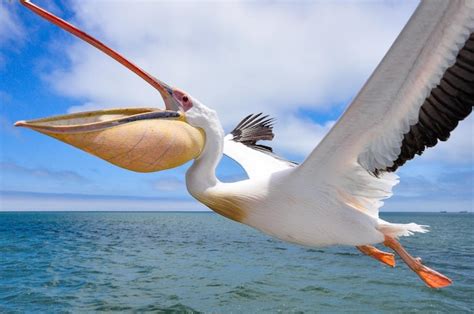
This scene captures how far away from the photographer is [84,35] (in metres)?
2.73

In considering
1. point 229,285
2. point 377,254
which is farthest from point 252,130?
point 229,285

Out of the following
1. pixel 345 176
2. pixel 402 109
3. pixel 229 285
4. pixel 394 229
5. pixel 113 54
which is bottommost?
pixel 229 285

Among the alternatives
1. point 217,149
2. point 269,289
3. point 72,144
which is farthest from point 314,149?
point 269,289

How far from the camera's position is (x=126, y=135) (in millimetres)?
2586

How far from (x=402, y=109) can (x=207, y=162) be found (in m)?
1.40

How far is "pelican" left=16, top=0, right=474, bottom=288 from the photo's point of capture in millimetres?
2512

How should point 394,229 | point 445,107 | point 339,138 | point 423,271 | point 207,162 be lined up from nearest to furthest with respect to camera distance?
1. point 445,107
2. point 339,138
3. point 207,162
4. point 394,229
5. point 423,271

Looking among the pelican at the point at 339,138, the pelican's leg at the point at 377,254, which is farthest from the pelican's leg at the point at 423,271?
the pelican's leg at the point at 377,254

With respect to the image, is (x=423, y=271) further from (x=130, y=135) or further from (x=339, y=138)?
(x=130, y=135)

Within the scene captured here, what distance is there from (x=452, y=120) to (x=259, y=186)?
4.56 feet

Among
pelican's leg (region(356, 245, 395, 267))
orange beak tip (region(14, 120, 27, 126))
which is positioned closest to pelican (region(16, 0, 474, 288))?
orange beak tip (region(14, 120, 27, 126))

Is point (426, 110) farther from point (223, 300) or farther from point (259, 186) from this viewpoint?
point (223, 300)

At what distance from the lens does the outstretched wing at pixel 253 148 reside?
4277 mm

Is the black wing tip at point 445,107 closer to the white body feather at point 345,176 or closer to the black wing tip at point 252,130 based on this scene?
the white body feather at point 345,176
